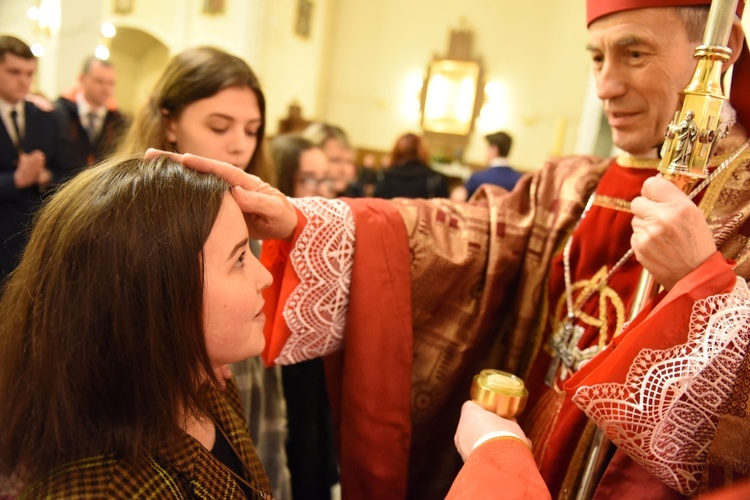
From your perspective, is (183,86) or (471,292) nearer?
(471,292)

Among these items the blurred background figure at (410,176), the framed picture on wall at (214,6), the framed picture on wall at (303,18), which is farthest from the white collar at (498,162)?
the framed picture on wall at (303,18)

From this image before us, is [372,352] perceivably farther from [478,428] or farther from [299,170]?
[299,170]

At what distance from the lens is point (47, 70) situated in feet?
14.5

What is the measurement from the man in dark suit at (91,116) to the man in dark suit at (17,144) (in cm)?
50

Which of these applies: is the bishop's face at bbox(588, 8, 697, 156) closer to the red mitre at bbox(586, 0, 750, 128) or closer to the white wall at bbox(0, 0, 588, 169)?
the red mitre at bbox(586, 0, 750, 128)

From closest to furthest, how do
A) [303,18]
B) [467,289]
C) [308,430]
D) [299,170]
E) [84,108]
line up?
[467,289] → [308,430] → [299,170] → [84,108] → [303,18]

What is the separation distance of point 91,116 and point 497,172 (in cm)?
322

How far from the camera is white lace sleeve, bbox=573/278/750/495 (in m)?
0.95

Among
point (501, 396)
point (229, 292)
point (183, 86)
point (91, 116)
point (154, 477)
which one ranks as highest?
point (183, 86)

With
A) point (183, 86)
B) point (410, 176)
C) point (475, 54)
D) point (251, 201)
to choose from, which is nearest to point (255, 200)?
point (251, 201)

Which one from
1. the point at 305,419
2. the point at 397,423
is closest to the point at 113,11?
the point at 305,419

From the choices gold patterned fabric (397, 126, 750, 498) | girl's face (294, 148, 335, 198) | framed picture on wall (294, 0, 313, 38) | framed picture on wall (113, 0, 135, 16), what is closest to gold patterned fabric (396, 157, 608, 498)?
gold patterned fabric (397, 126, 750, 498)

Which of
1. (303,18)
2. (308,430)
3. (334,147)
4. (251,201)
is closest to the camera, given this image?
(251,201)

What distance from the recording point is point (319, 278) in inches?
54.1
